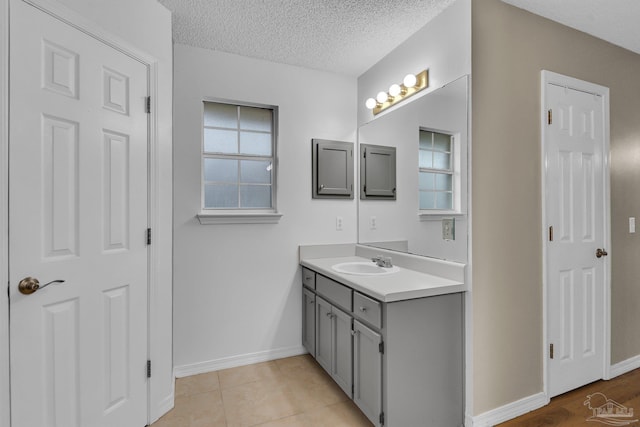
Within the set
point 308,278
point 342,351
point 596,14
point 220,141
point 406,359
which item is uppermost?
point 596,14

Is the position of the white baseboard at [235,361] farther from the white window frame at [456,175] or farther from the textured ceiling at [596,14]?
the textured ceiling at [596,14]

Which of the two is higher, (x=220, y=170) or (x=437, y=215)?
(x=220, y=170)

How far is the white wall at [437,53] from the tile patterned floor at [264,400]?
2159 millimetres

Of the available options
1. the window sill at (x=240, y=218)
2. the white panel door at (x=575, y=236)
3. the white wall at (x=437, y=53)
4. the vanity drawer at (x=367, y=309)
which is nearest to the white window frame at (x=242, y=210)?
the window sill at (x=240, y=218)

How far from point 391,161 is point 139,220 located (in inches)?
73.9

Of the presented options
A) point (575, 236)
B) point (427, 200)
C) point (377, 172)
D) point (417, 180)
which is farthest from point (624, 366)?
point (377, 172)

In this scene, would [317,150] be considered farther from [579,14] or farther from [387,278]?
[579,14]

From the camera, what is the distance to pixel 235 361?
2.52m

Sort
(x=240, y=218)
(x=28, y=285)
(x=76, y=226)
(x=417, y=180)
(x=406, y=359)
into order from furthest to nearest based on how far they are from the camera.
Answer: (x=240, y=218) → (x=417, y=180) → (x=406, y=359) → (x=76, y=226) → (x=28, y=285)

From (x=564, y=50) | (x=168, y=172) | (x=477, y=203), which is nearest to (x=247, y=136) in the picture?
(x=168, y=172)

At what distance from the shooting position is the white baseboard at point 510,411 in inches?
69.4

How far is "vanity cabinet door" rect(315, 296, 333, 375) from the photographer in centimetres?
222

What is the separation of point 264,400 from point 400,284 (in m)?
1.22

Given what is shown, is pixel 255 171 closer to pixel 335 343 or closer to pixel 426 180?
pixel 426 180
